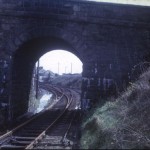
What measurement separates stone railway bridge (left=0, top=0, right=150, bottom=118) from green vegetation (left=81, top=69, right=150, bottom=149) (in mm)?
3966

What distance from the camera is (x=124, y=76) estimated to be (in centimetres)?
A: 1483

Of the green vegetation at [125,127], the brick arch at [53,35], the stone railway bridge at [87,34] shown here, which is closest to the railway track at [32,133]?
the green vegetation at [125,127]

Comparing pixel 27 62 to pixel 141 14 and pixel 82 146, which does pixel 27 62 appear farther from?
pixel 82 146

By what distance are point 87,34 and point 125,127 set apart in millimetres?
7331

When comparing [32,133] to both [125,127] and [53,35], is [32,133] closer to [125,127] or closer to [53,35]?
[125,127]

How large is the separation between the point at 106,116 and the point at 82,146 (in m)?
1.97

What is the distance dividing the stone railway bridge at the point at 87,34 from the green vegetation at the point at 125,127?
3.97 m

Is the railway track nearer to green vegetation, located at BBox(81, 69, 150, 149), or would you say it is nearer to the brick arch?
green vegetation, located at BBox(81, 69, 150, 149)

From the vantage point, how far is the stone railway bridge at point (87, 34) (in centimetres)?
1446

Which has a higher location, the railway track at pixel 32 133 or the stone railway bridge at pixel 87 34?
the stone railway bridge at pixel 87 34

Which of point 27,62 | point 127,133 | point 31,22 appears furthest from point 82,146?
point 27,62

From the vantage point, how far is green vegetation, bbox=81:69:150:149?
7.23 m

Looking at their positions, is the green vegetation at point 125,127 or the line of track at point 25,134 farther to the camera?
the line of track at point 25,134

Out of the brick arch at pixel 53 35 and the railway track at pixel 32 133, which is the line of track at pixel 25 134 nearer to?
the railway track at pixel 32 133
